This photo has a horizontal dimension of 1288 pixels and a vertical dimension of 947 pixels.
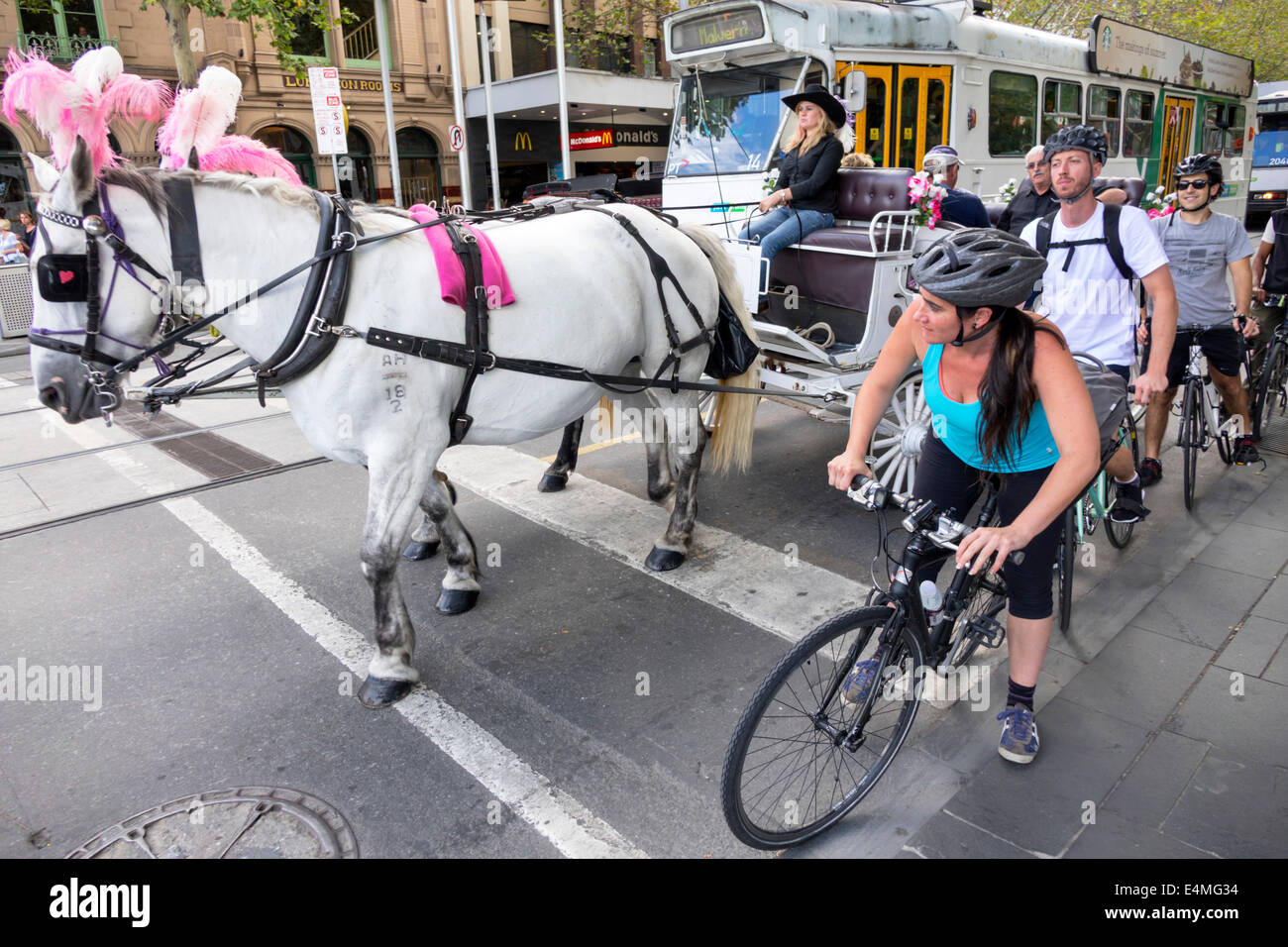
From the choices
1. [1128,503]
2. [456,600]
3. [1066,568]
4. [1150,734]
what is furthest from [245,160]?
[1128,503]

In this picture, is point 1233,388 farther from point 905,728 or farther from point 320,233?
point 320,233

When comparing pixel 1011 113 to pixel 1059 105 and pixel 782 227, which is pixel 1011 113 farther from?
pixel 782 227

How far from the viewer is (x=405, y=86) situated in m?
23.8

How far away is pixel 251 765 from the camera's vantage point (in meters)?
3.20

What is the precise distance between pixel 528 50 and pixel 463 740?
90.6 feet

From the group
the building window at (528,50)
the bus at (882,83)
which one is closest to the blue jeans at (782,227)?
the bus at (882,83)

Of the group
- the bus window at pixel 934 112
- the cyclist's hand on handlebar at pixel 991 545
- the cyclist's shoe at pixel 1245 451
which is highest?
the bus window at pixel 934 112

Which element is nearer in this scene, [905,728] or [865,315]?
[905,728]

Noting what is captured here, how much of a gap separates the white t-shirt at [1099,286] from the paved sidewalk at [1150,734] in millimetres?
1332

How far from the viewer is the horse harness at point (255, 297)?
2984 mm

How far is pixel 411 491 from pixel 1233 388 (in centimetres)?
552

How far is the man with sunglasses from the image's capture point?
5.15m

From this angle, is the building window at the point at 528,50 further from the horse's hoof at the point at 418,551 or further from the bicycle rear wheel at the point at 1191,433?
the bicycle rear wheel at the point at 1191,433

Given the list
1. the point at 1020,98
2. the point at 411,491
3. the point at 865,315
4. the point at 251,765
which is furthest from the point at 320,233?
the point at 1020,98
